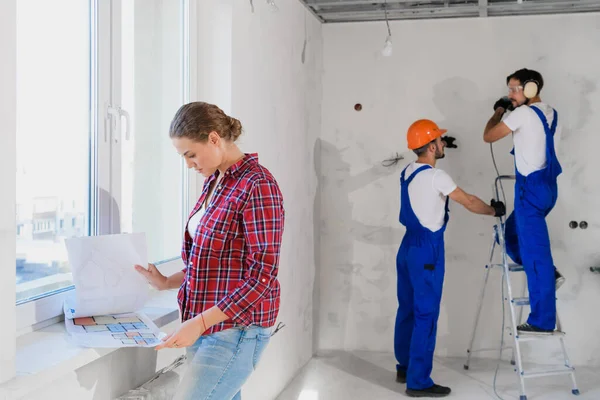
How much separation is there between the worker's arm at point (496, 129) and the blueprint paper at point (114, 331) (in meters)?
2.85

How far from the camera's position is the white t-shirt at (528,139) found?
13.5ft

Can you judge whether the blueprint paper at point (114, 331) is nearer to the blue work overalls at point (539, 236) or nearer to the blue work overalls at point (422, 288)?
the blue work overalls at point (422, 288)

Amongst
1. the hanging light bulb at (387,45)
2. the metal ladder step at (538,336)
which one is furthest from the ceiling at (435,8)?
the metal ladder step at (538,336)

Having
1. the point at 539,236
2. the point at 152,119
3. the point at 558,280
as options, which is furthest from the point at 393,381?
the point at 152,119

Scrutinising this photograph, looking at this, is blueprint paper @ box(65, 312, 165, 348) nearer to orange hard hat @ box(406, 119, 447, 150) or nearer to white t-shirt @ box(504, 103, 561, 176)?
orange hard hat @ box(406, 119, 447, 150)

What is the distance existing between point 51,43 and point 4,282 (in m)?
0.91

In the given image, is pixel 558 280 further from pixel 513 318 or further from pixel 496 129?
pixel 496 129

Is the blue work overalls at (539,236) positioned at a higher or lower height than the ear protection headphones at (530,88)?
lower

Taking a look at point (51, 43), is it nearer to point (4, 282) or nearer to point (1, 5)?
point (1, 5)

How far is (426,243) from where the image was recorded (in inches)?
163

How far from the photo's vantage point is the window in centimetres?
206

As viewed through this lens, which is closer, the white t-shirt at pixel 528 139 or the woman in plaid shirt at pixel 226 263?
the woman in plaid shirt at pixel 226 263

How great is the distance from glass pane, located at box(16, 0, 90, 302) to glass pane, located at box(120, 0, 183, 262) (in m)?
0.26

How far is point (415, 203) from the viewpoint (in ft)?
13.8
